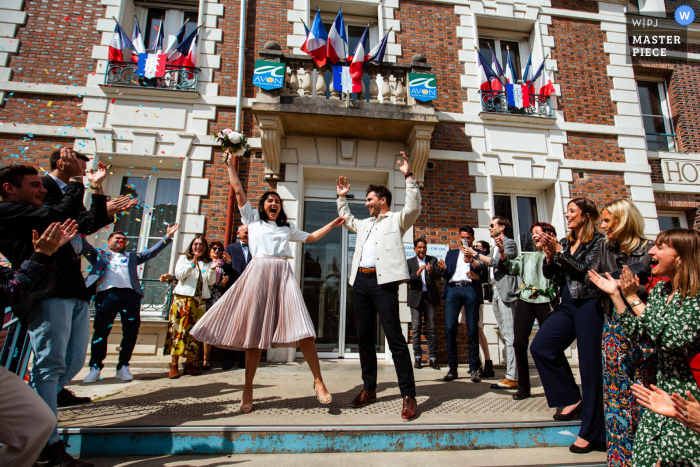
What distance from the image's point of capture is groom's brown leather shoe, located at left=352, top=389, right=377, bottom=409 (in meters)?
3.20

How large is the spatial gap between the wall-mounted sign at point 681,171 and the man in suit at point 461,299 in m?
5.61

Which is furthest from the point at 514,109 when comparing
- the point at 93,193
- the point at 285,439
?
the point at 93,193

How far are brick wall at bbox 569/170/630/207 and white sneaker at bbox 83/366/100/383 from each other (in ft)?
26.9

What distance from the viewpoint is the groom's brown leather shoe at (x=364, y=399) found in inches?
126

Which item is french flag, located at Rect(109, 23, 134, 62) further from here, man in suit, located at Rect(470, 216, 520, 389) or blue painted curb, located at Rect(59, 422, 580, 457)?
man in suit, located at Rect(470, 216, 520, 389)

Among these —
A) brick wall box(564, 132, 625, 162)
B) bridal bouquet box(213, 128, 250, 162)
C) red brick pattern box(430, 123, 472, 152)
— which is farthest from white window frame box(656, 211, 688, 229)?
bridal bouquet box(213, 128, 250, 162)

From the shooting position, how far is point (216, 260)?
5.42m

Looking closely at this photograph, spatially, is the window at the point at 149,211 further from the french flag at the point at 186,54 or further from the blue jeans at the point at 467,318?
the blue jeans at the point at 467,318

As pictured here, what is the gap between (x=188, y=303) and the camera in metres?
4.95

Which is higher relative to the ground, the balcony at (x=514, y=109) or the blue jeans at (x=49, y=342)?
the balcony at (x=514, y=109)

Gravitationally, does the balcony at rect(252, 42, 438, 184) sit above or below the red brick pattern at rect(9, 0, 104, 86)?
below

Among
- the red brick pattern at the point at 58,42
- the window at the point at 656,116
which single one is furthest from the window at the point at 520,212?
the red brick pattern at the point at 58,42

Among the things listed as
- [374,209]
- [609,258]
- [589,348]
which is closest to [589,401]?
[589,348]

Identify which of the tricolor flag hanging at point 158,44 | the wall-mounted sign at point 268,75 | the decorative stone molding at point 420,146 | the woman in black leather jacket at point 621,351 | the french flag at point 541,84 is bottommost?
the woman in black leather jacket at point 621,351
